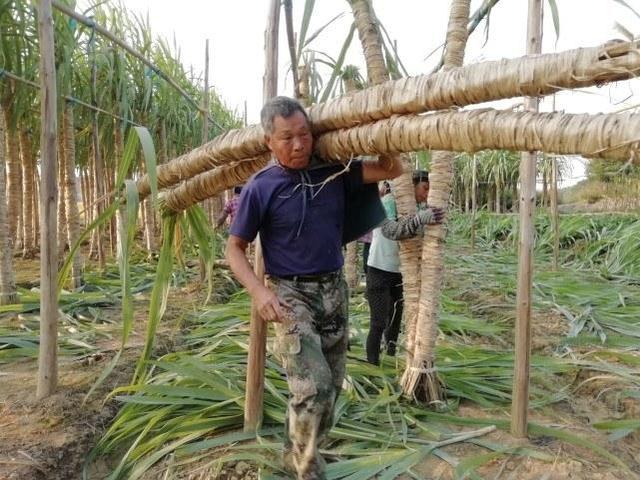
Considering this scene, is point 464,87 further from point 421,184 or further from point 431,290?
point 421,184

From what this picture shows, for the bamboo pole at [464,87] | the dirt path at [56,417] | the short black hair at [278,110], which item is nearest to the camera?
the bamboo pole at [464,87]

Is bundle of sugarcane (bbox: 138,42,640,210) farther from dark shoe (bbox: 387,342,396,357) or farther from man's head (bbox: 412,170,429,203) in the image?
dark shoe (bbox: 387,342,396,357)

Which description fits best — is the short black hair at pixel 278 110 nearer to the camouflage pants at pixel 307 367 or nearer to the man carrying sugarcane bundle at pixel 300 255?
the man carrying sugarcane bundle at pixel 300 255

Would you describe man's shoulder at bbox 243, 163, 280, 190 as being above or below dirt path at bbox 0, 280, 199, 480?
above

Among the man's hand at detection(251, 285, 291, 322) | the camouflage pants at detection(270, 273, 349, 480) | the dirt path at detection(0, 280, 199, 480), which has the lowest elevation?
the dirt path at detection(0, 280, 199, 480)

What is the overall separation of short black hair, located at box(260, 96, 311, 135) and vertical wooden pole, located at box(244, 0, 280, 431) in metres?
0.38

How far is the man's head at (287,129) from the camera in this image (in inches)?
58.4

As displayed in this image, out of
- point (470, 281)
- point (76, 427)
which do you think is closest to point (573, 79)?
point (76, 427)

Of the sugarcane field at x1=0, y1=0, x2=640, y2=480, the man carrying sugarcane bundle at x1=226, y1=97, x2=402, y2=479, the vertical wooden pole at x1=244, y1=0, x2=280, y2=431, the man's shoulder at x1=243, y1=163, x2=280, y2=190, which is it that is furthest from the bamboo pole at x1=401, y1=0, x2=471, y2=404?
the man's shoulder at x1=243, y1=163, x2=280, y2=190

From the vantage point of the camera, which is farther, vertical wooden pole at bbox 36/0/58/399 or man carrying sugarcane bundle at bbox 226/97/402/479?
vertical wooden pole at bbox 36/0/58/399

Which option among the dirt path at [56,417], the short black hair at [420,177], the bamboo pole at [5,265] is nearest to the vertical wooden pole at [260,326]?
the dirt path at [56,417]

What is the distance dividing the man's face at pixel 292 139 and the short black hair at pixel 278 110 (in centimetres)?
1

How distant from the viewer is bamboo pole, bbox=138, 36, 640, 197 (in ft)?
2.82

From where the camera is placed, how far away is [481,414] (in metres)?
2.20
